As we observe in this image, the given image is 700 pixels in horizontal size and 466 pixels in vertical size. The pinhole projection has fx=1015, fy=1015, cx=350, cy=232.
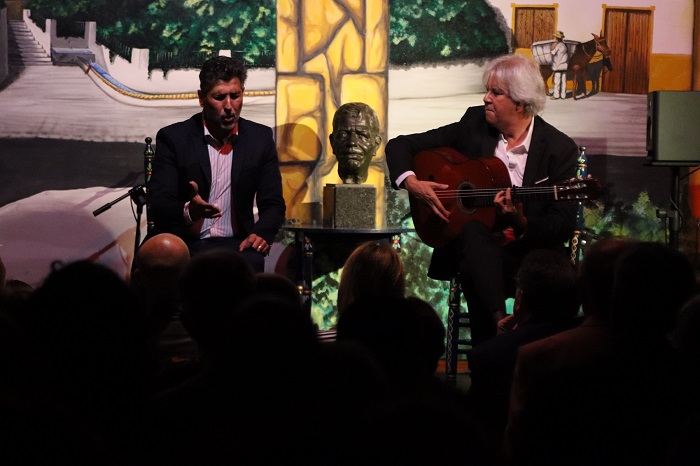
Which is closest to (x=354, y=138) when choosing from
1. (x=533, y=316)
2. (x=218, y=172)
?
(x=218, y=172)

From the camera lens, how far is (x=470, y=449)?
122 centimetres

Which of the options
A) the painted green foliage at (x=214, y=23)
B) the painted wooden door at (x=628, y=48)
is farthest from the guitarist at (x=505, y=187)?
the painted wooden door at (x=628, y=48)

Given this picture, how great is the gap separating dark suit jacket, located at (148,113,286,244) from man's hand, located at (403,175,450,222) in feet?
2.22

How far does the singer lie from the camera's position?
478 centimetres

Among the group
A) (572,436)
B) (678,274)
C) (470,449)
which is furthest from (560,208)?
(470,449)

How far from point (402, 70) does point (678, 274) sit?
12.6 feet

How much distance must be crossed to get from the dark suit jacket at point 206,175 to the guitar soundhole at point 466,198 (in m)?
0.88

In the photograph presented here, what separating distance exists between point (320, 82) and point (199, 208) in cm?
171

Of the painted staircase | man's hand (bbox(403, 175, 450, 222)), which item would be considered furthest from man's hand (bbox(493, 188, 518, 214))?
the painted staircase

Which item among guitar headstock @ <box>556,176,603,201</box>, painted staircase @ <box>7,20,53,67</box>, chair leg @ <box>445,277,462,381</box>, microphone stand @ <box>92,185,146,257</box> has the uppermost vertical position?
painted staircase @ <box>7,20,53,67</box>

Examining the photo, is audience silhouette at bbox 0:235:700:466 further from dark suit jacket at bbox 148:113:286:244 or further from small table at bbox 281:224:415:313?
small table at bbox 281:224:415:313

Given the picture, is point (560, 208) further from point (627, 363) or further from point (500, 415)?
point (627, 363)

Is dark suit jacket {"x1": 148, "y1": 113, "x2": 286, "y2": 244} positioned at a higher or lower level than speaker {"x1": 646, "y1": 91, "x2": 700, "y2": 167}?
lower

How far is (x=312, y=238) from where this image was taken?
216 inches
